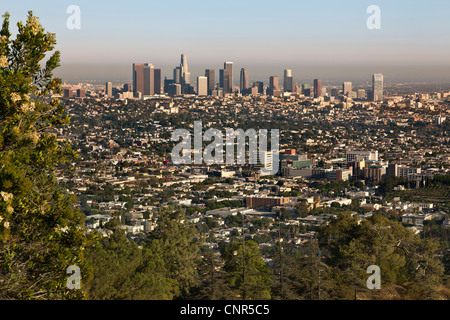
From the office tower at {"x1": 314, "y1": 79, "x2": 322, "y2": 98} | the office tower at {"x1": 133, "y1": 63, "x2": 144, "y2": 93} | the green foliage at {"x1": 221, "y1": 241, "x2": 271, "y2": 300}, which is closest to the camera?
the green foliage at {"x1": 221, "y1": 241, "x2": 271, "y2": 300}

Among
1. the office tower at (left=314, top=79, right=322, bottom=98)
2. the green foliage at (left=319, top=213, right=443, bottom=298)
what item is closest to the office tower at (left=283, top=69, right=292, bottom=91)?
the office tower at (left=314, top=79, right=322, bottom=98)

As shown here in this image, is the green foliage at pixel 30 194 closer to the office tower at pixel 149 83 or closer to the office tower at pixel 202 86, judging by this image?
the office tower at pixel 149 83

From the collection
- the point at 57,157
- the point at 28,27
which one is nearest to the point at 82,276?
the point at 57,157

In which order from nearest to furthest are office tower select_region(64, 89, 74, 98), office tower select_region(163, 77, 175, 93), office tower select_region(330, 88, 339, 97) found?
office tower select_region(64, 89, 74, 98), office tower select_region(163, 77, 175, 93), office tower select_region(330, 88, 339, 97)

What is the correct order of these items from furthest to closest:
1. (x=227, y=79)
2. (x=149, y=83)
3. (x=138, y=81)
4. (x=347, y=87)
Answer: (x=347, y=87) < (x=227, y=79) < (x=149, y=83) < (x=138, y=81)

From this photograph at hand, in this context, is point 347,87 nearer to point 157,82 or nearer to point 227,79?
point 227,79

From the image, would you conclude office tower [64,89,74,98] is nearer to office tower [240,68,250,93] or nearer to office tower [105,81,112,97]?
office tower [105,81,112,97]

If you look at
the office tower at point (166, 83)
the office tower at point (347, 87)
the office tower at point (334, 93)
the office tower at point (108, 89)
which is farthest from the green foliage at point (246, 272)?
the office tower at point (347, 87)

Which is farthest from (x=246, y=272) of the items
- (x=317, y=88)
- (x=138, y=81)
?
(x=317, y=88)
